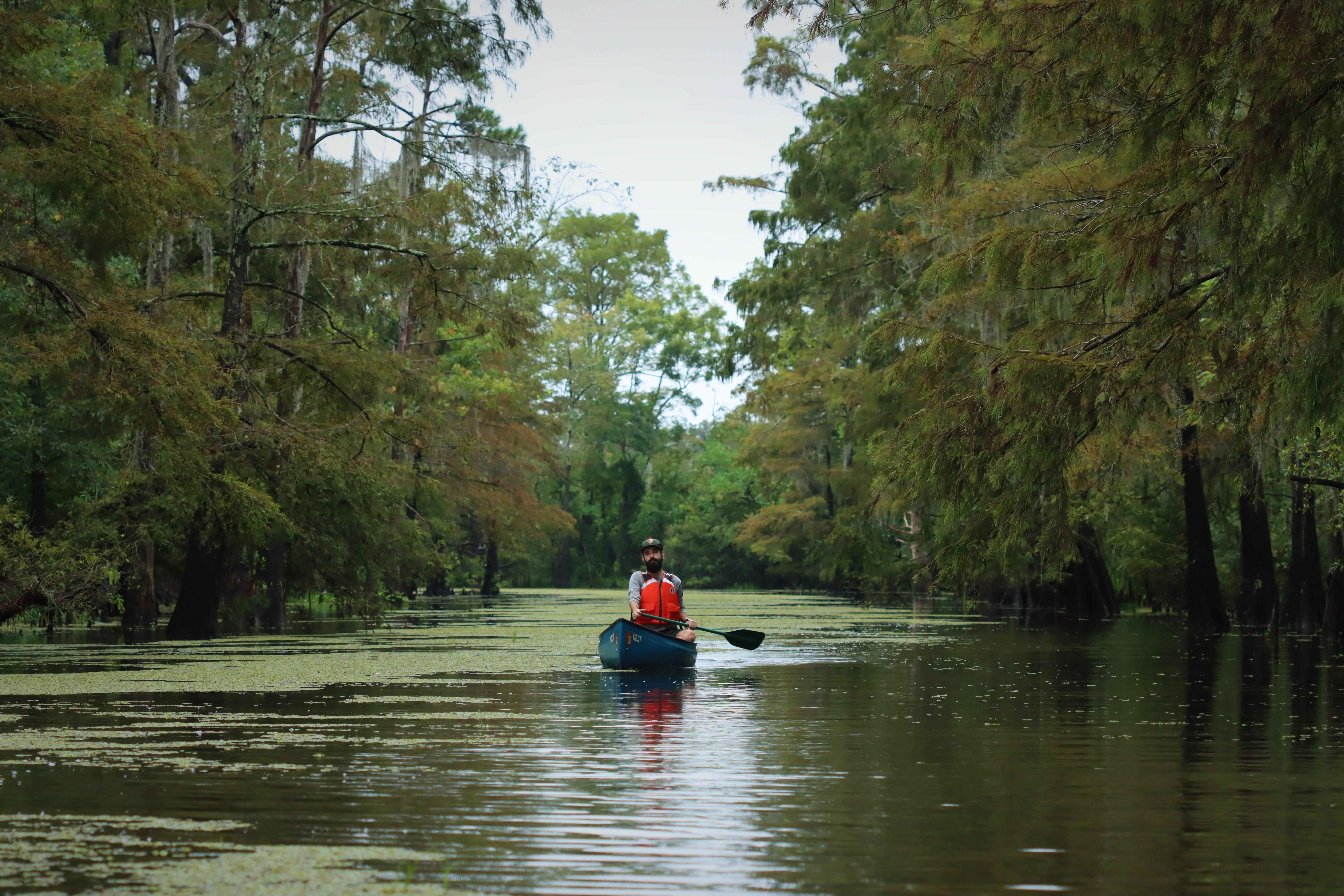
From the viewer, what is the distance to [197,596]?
21672mm

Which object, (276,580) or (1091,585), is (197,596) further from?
(1091,585)

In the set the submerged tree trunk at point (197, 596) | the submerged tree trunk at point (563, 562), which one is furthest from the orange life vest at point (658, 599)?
the submerged tree trunk at point (563, 562)

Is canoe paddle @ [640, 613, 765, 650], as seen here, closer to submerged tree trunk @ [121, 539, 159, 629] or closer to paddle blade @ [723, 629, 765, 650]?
paddle blade @ [723, 629, 765, 650]

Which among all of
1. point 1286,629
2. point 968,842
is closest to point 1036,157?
point 1286,629

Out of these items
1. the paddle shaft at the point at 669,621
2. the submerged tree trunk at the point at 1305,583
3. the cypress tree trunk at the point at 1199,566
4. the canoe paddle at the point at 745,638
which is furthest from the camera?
the cypress tree trunk at the point at 1199,566

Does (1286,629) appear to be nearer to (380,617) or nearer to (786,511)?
(380,617)

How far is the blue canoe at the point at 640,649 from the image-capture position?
15.6 meters

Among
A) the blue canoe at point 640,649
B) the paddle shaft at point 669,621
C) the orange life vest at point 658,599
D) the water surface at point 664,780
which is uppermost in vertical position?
the orange life vest at point 658,599

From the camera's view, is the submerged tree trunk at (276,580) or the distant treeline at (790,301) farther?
the submerged tree trunk at (276,580)

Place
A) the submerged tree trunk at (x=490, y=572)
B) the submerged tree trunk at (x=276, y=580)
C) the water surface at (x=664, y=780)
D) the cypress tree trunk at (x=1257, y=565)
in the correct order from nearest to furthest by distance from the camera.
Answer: the water surface at (x=664, y=780)
the cypress tree trunk at (x=1257, y=565)
the submerged tree trunk at (x=276, y=580)
the submerged tree trunk at (x=490, y=572)

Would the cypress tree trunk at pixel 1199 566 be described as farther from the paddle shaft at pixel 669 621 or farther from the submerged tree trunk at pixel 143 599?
the submerged tree trunk at pixel 143 599

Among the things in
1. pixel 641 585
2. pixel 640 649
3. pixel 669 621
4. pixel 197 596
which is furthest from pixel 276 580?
pixel 640 649

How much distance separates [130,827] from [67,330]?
11875 mm

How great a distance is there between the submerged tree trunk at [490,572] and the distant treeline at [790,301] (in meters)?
11.9
